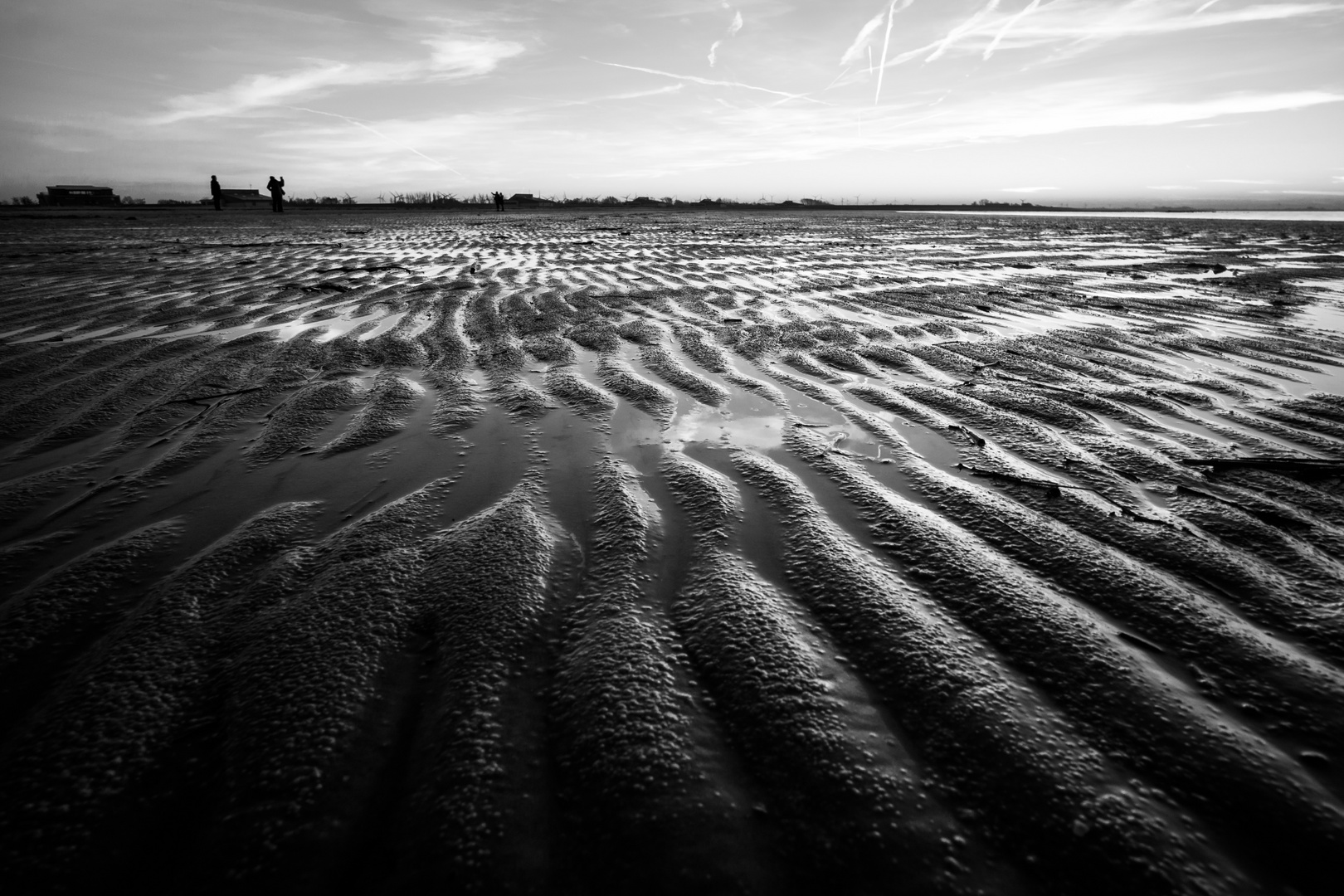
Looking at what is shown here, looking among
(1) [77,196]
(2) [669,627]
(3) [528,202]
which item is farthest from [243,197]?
(2) [669,627]

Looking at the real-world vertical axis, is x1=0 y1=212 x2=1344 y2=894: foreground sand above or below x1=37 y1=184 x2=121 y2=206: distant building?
below

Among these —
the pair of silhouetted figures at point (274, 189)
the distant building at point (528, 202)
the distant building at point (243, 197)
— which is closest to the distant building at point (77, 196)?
the distant building at point (243, 197)

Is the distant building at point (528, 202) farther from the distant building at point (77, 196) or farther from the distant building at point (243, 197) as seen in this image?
the distant building at point (77, 196)

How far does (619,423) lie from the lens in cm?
356

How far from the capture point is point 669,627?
1.82 meters

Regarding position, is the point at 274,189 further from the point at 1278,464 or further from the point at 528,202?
the point at 1278,464

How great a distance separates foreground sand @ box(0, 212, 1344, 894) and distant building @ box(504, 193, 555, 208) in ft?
176

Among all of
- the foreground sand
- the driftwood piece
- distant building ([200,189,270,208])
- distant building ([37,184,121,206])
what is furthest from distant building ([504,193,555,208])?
the driftwood piece

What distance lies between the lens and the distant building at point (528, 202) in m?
53.5

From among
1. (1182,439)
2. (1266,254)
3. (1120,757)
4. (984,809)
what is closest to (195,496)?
(984,809)

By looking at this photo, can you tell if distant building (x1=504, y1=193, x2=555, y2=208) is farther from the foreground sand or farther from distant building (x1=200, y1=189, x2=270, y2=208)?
the foreground sand

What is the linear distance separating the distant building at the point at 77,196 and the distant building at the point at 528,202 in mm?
32347

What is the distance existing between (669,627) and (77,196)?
79.3 meters

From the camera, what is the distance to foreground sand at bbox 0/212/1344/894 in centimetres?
121
